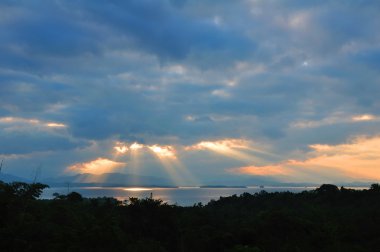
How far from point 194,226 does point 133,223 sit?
509 cm

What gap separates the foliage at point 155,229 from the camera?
19281 mm

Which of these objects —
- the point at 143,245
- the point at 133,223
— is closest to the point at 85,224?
the point at 143,245

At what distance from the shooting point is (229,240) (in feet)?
93.3

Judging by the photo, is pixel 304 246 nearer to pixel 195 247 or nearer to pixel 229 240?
pixel 229 240

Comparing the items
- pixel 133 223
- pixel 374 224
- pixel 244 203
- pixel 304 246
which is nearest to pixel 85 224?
pixel 133 223

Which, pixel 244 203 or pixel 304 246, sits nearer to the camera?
pixel 304 246

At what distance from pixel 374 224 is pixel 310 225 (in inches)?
218

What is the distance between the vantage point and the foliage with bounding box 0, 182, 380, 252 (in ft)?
63.3

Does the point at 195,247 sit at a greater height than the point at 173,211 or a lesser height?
lesser

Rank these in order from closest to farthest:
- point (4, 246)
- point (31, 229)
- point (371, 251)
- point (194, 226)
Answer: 1. point (4, 246)
2. point (31, 229)
3. point (371, 251)
4. point (194, 226)

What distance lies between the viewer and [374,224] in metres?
32.3

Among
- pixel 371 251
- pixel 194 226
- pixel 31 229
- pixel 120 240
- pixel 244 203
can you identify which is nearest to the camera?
pixel 31 229

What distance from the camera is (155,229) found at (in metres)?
28.1

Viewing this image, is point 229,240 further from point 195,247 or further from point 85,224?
point 85,224
